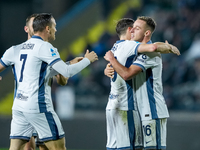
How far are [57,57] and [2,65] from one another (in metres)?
0.72

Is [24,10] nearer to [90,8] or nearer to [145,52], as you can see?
[90,8]

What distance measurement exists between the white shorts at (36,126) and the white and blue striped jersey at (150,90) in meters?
0.97

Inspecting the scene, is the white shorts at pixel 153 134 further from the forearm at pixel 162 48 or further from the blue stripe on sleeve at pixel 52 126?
the blue stripe on sleeve at pixel 52 126

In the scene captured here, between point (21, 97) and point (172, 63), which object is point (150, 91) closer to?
point (21, 97)

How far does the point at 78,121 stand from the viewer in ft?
28.5

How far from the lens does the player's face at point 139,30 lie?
432 cm

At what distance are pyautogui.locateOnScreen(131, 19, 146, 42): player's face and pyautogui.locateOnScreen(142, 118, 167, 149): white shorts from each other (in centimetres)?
93

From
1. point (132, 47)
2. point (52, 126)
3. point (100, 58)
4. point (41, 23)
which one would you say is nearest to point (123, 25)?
point (132, 47)

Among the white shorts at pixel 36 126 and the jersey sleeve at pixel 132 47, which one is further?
the white shorts at pixel 36 126

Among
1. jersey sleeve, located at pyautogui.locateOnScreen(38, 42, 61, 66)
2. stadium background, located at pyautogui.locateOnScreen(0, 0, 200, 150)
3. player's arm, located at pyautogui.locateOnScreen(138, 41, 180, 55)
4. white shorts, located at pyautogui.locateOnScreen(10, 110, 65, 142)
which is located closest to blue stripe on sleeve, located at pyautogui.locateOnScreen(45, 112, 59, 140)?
white shorts, located at pyautogui.locateOnScreen(10, 110, 65, 142)

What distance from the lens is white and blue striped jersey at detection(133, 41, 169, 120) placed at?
4.20 metres

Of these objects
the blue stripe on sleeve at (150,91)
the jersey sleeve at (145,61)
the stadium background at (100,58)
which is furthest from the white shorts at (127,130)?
the stadium background at (100,58)

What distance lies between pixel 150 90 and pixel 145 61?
13.0 inches

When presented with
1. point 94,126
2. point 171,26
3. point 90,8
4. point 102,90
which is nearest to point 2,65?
point 94,126
